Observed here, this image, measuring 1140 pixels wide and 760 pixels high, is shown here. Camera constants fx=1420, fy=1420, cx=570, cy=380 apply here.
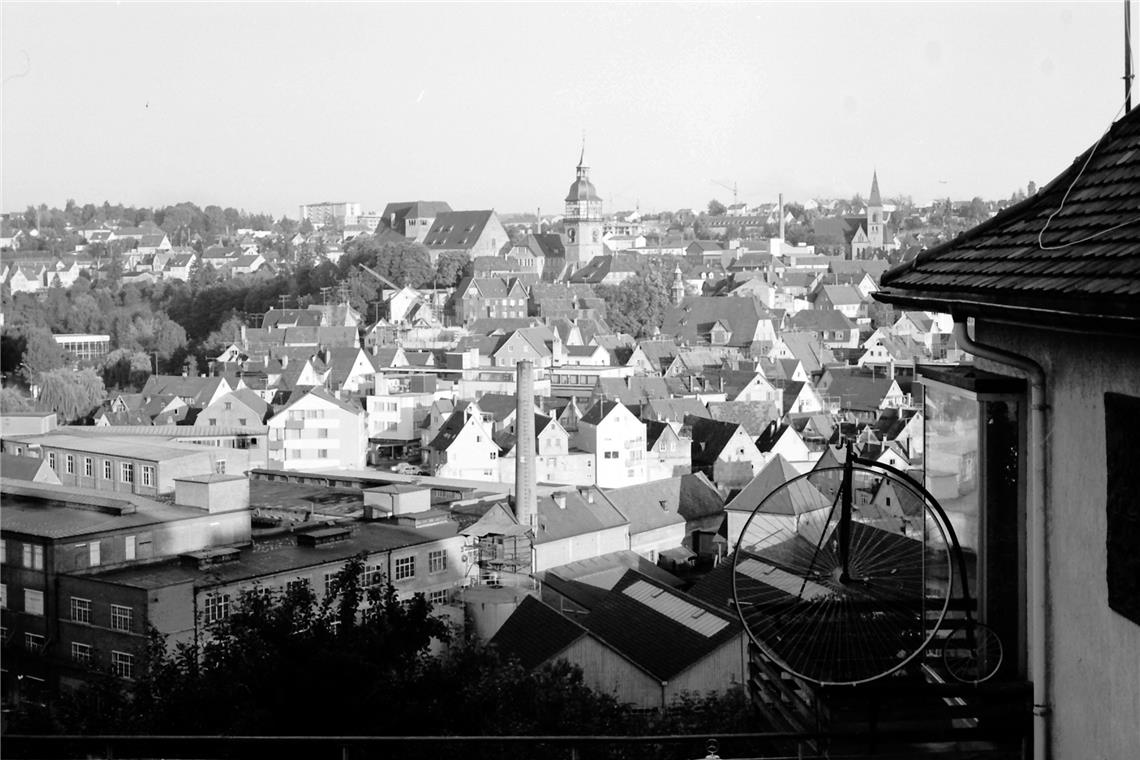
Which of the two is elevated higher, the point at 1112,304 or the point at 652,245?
the point at 652,245

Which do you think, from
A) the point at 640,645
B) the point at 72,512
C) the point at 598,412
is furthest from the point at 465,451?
the point at 640,645

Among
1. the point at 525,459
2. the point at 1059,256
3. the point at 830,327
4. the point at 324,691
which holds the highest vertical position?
the point at 830,327

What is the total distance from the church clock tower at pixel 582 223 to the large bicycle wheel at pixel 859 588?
41.0m

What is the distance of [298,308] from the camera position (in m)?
34.8

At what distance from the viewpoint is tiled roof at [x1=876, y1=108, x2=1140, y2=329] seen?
4.24 feet

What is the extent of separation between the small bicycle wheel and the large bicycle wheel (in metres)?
0.04

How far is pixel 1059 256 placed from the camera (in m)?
1.42

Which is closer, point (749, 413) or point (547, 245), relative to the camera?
point (749, 413)

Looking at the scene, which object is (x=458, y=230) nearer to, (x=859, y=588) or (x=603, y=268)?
(x=603, y=268)

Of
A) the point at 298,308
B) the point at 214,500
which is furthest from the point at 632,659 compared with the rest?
the point at 298,308

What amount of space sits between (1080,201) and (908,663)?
0.55 metres

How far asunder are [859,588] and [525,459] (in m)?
12.2

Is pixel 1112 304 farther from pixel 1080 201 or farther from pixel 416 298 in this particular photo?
pixel 416 298

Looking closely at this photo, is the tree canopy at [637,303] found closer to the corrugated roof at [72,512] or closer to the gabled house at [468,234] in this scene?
the gabled house at [468,234]
